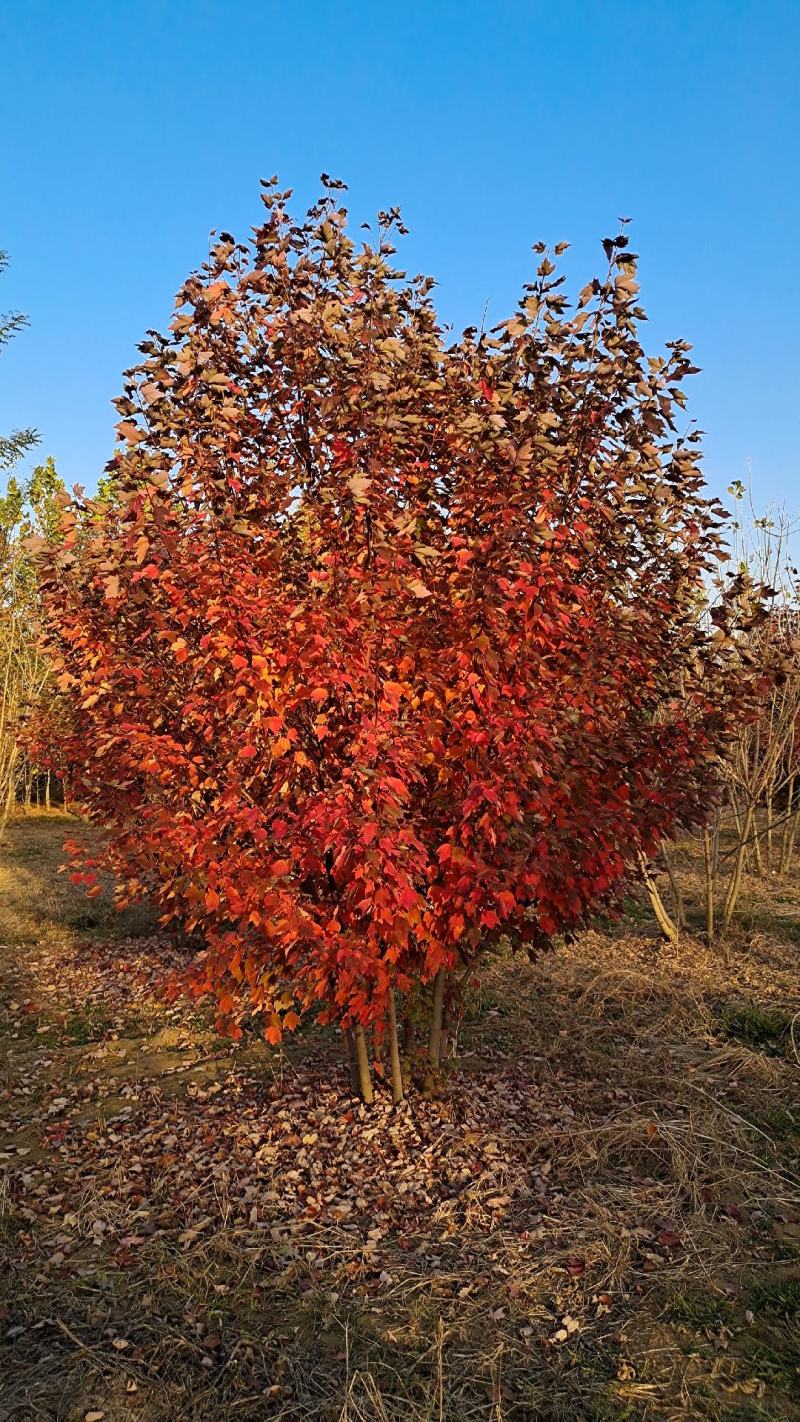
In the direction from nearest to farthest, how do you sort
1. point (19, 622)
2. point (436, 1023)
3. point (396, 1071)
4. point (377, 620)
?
point (377, 620) < point (396, 1071) < point (436, 1023) < point (19, 622)

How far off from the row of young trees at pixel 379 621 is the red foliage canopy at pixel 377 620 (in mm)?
15

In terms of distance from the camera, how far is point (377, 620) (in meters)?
3.28

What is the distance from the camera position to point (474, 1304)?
297 cm

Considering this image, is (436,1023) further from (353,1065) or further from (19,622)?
(19,622)

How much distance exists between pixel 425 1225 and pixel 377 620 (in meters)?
2.33

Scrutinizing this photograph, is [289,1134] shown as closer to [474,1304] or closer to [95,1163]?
[95,1163]

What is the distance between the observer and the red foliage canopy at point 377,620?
3139 millimetres

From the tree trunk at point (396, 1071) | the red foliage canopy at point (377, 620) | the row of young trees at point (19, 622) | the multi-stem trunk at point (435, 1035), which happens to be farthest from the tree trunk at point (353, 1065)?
the row of young trees at point (19, 622)

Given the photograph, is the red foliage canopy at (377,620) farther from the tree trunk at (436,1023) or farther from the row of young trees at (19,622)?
the row of young trees at (19,622)

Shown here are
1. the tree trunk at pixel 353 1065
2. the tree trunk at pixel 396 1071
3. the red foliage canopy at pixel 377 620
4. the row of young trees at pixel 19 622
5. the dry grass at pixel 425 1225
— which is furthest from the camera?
the row of young trees at pixel 19 622

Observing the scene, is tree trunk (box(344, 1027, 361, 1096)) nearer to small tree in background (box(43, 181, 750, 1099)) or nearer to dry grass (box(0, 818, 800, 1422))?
dry grass (box(0, 818, 800, 1422))

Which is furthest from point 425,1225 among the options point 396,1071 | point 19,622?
point 19,622

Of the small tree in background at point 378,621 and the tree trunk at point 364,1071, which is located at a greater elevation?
the small tree in background at point 378,621

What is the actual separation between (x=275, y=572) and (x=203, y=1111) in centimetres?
279
